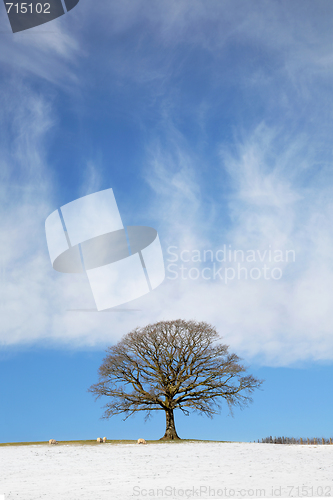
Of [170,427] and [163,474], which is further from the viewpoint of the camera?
[170,427]

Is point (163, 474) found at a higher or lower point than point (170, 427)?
lower

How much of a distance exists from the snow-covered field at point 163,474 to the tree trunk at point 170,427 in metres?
10.4

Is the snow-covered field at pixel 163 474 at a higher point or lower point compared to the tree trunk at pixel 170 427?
lower

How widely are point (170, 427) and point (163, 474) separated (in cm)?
1992

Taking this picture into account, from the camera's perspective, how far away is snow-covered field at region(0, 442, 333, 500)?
12.9 m

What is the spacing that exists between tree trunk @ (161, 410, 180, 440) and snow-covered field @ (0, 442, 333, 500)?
10363 mm

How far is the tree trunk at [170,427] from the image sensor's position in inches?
1377

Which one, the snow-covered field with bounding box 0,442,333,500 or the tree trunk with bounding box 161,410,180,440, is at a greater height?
the tree trunk with bounding box 161,410,180,440

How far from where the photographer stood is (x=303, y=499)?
1161 cm

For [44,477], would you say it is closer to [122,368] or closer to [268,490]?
[268,490]

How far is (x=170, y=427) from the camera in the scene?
3538 cm

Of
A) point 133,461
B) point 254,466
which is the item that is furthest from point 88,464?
point 254,466

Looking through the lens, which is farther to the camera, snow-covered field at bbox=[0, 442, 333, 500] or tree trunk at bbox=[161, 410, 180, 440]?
tree trunk at bbox=[161, 410, 180, 440]

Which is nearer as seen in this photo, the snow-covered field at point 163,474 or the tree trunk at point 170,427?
the snow-covered field at point 163,474
